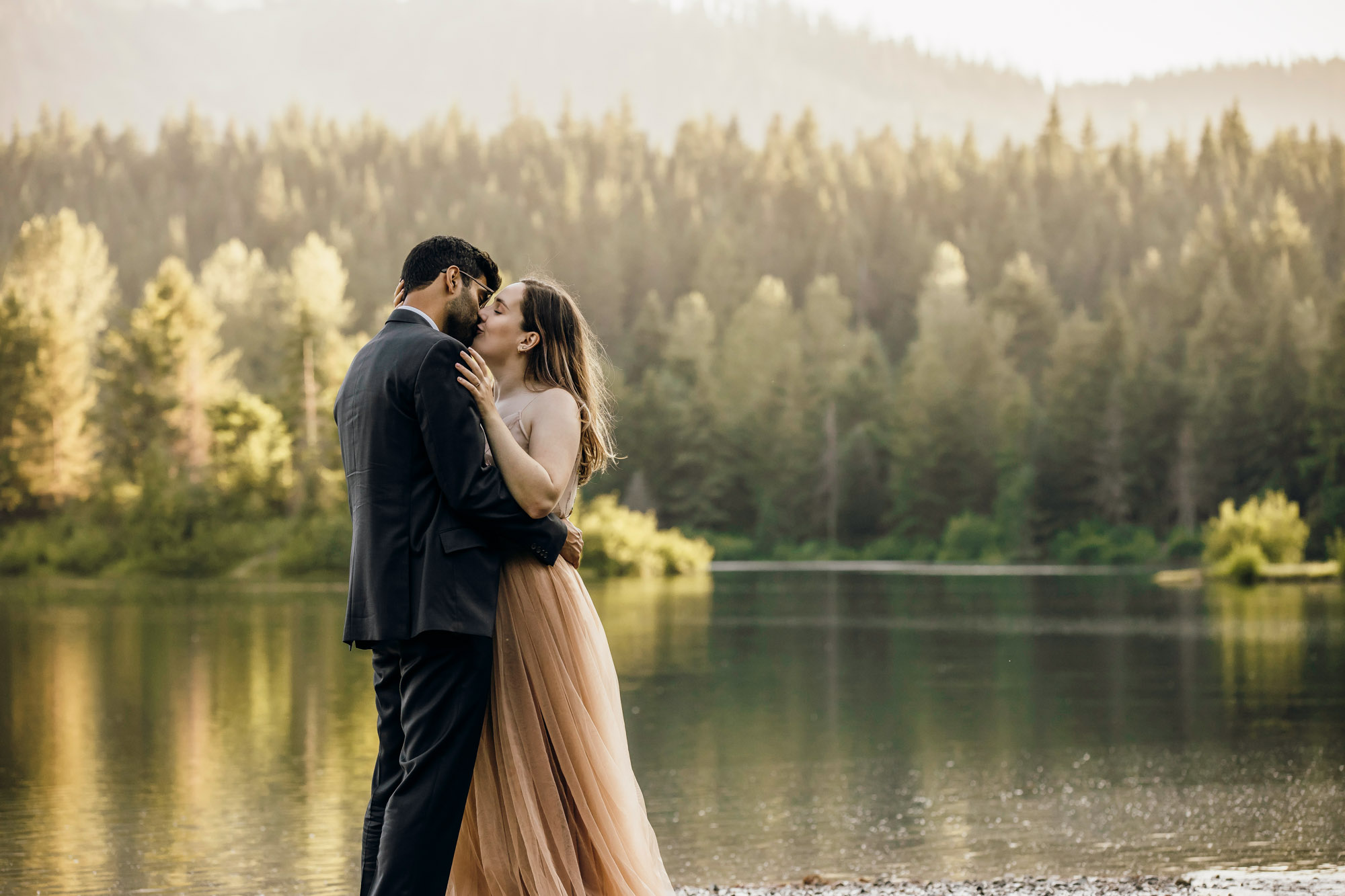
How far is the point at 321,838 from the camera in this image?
356 inches

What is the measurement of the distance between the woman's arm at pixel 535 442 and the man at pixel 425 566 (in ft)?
0.17

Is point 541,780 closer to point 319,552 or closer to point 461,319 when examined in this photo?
point 461,319

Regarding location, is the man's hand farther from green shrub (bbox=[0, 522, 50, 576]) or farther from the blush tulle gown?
green shrub (bbox=[0, 522, 50, 576])

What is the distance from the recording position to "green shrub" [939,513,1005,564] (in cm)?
6222

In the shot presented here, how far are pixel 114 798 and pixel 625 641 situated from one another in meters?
13.0

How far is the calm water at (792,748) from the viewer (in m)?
8.61

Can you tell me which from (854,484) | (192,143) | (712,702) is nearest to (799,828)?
(712,702)

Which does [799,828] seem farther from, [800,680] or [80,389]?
[80,389]

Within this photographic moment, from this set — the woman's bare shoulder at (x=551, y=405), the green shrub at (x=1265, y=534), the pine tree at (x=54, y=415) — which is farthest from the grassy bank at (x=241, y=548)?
the woman's bare shoulder at (x=551, y=405)

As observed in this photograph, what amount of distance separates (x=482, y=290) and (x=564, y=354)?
0.37m

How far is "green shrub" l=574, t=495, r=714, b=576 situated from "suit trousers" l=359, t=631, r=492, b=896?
39.7 metres

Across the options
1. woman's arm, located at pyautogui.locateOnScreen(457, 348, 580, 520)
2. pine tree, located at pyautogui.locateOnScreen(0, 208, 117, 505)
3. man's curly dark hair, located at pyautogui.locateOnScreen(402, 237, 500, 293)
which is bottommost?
woman's arm, located at pyautogui.locateOnScreen(457, 348, 580, 520)

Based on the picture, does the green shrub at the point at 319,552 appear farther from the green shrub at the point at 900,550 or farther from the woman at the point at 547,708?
the woman at the point at 547,708

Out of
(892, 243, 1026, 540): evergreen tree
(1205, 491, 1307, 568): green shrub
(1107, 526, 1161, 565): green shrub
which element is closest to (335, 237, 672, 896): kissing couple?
(1205, 491, 1307, 568): green shrub
